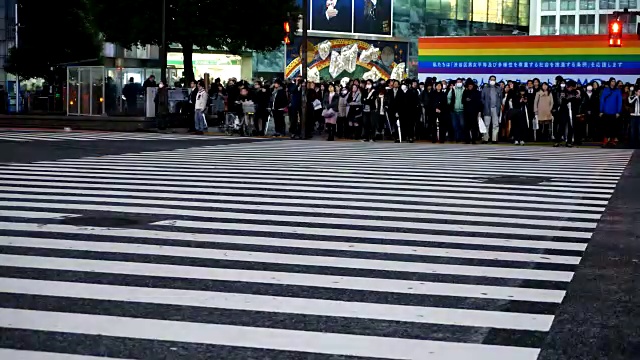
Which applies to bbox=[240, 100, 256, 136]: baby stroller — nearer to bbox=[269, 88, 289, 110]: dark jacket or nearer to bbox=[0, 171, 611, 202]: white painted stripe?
bbox=[269, 88, 289, 110]: dark jacket

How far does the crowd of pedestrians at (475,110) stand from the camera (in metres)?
27.8

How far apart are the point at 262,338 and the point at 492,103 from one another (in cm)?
2325

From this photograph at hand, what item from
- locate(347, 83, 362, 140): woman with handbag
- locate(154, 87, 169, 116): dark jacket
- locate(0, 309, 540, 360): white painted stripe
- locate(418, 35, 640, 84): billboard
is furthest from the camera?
locate(154, 87, 169, 116): dark jacket

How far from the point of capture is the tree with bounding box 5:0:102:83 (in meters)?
57.2

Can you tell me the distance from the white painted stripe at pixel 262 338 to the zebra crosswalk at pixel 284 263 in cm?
2

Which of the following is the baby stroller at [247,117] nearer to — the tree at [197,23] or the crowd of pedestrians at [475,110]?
the crowd of pedestrians at [475,110]

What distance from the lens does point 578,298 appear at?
7.31m

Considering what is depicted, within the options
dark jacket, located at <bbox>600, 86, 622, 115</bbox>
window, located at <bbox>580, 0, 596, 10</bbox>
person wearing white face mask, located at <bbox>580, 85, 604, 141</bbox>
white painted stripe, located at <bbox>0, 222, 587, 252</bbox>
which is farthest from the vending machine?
window, located at <bbox>580, 0, 596, 10</bbox>

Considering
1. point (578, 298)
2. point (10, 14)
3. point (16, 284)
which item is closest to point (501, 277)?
point (578, 298)

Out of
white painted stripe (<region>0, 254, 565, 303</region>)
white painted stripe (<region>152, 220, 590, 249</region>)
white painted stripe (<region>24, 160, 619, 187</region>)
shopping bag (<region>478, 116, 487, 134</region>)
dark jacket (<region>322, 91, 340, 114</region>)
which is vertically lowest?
white painted stripe (<region>0, 254, 565, 303</region>)

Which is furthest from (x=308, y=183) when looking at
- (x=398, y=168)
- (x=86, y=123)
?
(x=86, y=123)

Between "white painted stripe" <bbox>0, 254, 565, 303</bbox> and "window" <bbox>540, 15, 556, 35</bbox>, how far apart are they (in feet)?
376

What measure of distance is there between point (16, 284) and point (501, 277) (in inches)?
137

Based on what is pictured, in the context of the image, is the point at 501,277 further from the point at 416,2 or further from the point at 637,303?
the point at 416,2
